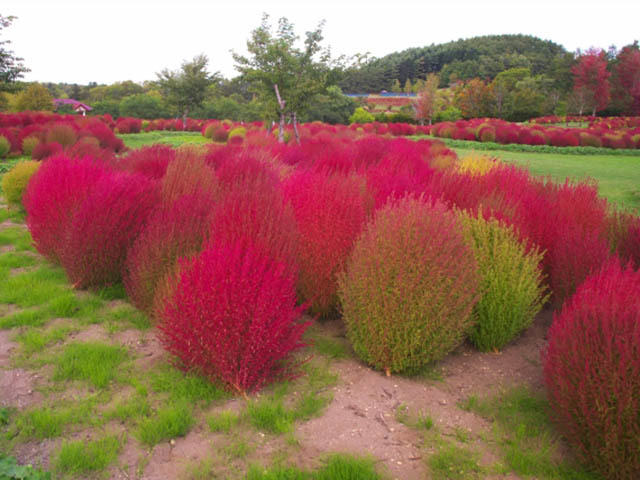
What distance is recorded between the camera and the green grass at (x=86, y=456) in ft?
7.54

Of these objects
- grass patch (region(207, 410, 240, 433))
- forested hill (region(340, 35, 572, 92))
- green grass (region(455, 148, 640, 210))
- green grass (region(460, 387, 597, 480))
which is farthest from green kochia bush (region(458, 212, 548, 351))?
forested hill (region(340, 35, 572, 92))

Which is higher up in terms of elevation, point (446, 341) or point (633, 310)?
point (633, 310)

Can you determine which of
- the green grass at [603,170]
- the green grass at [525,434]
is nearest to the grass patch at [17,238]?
the green grass at [525,434]

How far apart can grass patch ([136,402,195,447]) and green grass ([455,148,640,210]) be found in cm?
901

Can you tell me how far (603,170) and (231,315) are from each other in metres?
16.4

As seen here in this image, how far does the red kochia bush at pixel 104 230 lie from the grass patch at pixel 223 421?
2.49 metres

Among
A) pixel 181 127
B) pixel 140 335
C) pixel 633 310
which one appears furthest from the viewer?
pixel 181 127

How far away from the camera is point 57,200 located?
5016 mm

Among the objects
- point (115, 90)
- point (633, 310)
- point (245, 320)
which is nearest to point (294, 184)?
point (245, 320)

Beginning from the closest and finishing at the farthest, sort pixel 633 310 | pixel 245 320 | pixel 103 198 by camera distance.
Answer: pixel 633 310, pixel 245 320, pixel 103 198

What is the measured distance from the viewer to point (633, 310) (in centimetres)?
233

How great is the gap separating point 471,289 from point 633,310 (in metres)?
1.07

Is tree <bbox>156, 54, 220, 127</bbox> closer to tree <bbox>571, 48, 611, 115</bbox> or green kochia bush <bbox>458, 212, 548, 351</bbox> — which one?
tree <bbox>571, 48, 611, 115</bbox>

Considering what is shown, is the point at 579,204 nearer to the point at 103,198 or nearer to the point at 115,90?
the point at 103,198
